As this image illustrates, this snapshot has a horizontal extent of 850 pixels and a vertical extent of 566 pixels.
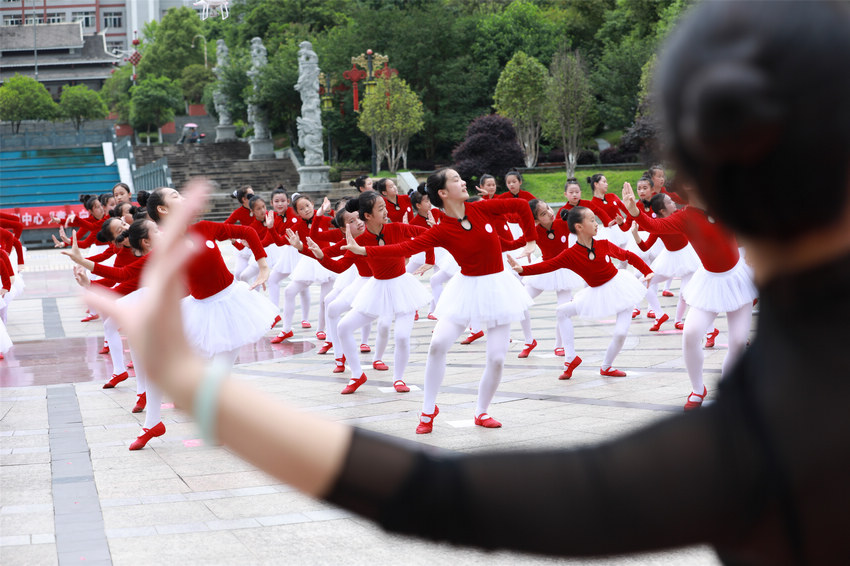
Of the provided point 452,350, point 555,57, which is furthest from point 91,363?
point 555,57

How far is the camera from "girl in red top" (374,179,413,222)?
13258 mm

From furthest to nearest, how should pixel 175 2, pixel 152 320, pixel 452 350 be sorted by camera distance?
pixel 175 2
pixel 452 350
pixel 152 320

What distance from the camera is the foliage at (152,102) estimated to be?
69.7 m

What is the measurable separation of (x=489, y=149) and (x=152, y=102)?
3599 centimetres

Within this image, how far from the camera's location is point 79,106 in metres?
68.6

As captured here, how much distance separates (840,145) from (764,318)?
0.25 m

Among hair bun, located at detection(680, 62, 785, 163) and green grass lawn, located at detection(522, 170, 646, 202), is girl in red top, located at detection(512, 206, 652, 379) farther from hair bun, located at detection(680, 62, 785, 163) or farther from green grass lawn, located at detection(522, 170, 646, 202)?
green grass lawn, located at detection(522, 170, 646, 202)

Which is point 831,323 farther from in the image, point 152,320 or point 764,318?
point 152,320

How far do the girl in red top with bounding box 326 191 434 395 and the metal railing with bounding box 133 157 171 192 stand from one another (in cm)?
2889

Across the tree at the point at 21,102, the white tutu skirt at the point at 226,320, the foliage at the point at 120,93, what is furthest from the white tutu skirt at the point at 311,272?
the foliage at the point at 120,93

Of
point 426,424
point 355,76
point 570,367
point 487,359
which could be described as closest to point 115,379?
point 426,424

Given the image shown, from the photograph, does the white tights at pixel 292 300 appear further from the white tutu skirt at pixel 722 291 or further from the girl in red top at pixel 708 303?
the white tutu skirt at pixel 722 291

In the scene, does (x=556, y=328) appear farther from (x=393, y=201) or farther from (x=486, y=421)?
(x=486, y=421)

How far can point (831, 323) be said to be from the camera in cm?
109
